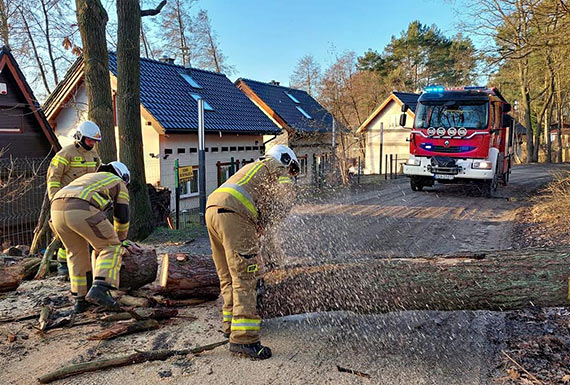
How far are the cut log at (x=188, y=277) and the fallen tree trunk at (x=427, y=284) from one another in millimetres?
803

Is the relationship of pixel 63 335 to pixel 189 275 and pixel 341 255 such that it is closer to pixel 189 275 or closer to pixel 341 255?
pixel 189 275

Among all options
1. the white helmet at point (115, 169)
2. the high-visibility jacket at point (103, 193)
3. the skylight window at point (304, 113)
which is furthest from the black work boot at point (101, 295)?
the skylight window at point (304, 113)

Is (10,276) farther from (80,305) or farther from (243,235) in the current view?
(243,235)

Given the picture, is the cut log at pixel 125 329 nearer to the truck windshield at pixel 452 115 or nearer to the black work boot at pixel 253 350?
the black work boot at pixel 253 350

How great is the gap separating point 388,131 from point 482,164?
21042 millimetres

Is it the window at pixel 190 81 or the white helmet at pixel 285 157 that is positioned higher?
the window at pixel 190 81

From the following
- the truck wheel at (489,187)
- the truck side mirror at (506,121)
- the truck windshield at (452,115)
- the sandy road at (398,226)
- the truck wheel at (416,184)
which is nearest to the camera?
the sandy road at (398,226)

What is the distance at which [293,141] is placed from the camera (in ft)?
69.7

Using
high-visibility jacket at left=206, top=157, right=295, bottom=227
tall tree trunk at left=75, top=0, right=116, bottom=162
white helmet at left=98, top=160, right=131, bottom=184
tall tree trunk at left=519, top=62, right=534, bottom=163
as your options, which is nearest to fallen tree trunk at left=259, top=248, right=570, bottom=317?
high-visibility jacket at left=206, top=157, right=295, bottom=227

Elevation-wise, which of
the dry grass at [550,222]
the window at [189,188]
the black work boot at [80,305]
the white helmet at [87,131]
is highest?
the white helmet at [87,131]

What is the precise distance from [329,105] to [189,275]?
70.9 ft

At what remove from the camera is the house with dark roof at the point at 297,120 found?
20.0m

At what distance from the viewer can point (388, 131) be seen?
105 feet

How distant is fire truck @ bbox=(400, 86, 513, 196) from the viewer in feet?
38.1
